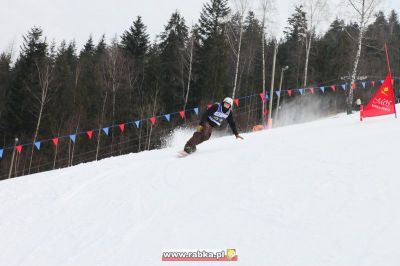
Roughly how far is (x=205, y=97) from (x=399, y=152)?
29850 mm

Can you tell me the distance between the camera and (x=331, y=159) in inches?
270

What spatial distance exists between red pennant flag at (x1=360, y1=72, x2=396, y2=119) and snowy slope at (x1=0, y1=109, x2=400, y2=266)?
374 centimetres

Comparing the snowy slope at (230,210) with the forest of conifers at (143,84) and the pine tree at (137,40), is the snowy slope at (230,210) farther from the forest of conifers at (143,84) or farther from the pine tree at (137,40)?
the pine tree at (137,40)

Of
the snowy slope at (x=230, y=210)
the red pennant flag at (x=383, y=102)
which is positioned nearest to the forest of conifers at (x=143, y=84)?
the red pennant flag at (x=383, y=102)

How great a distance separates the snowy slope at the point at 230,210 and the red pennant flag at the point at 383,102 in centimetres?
374

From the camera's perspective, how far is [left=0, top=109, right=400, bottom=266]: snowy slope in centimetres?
390

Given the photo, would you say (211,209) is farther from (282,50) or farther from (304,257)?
(282,50)

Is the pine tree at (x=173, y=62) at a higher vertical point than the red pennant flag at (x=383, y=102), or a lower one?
higher

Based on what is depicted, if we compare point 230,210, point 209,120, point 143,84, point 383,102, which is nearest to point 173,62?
point 143,84

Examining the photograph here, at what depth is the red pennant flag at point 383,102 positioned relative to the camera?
11367 millimetres

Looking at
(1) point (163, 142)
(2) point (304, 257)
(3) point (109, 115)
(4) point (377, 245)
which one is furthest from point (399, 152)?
(3) point (109, 115)

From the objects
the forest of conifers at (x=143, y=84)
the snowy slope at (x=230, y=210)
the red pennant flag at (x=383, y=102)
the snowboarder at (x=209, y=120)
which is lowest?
the snowy slope at (x=230, y=210)

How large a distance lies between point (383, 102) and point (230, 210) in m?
8.96

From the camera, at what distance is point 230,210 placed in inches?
192
